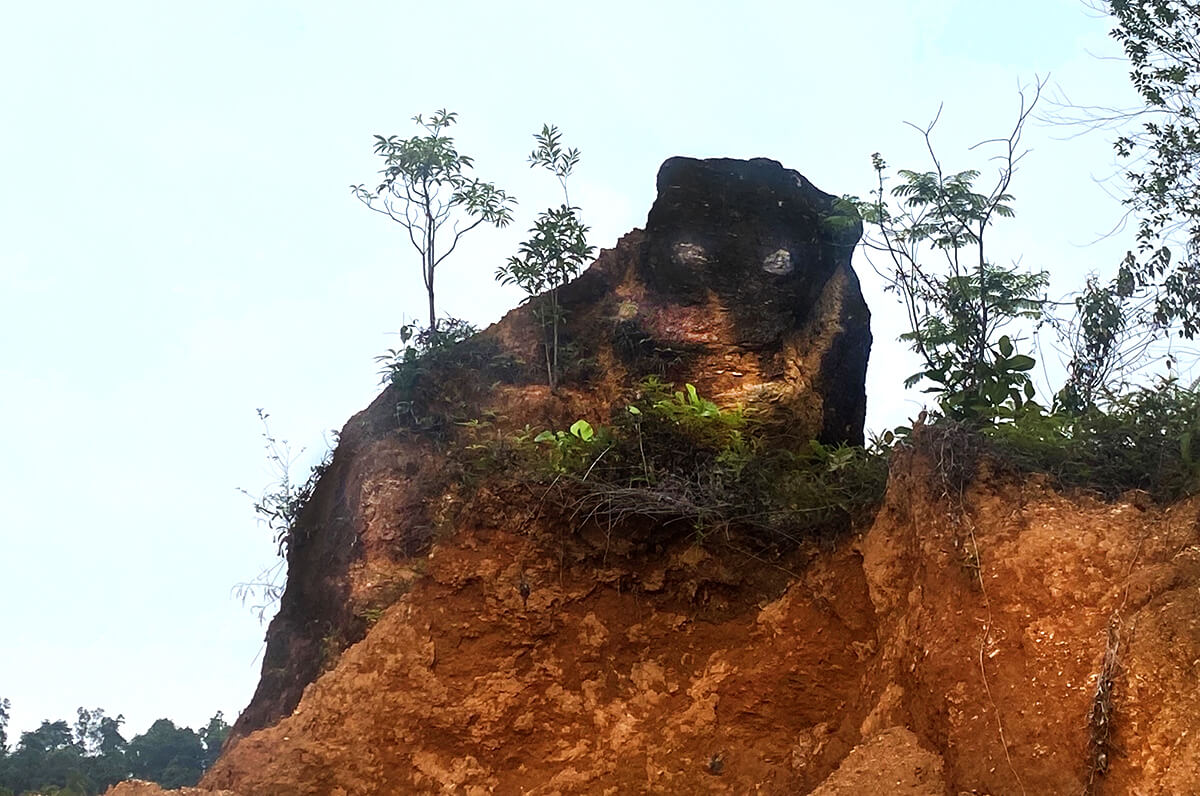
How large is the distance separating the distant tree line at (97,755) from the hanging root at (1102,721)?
7.35 meters

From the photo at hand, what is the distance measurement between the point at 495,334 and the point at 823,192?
385 cm

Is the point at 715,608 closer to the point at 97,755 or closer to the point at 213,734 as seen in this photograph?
the point at 213,734

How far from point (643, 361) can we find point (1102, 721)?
5957mm

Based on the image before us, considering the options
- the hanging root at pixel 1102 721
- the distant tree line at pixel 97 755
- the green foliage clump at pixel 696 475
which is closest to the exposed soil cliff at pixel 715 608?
the hanging root at pixel 1102 721

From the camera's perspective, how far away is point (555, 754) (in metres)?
8.82

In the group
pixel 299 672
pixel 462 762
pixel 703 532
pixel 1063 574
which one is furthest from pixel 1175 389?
pixel 299 672

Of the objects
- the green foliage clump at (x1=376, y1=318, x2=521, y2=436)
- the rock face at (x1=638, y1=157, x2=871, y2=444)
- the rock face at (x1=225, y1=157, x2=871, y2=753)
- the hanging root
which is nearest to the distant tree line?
the rock face at (x1=225, y1=157, x2=871, y2=753)

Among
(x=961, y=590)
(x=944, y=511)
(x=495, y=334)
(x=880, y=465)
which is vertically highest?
(x=495, y=334)

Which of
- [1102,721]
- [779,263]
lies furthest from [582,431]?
[1102,721]

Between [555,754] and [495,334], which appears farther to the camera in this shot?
[495,334]

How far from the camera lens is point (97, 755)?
1411 centimetres

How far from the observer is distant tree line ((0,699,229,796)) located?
11531mm

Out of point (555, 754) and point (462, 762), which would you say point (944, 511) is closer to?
point (555, 754)

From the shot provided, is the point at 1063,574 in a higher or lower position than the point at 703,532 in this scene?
lower
